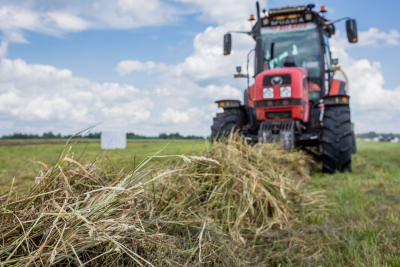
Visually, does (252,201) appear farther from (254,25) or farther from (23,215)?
(254,25)

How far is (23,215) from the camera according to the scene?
4.43 ft

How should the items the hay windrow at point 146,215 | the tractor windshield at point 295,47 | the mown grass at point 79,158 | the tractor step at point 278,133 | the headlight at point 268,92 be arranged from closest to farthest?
the hay windrow at point 146,215
the mown grass at point 79,158
the tractor step at point 278,133
the headlight at point 268,92
the tractor windshield at point 295,47

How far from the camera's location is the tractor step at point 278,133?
599 centimetres

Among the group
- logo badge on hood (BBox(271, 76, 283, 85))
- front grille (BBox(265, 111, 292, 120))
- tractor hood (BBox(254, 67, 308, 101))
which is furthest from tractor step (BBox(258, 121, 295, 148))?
logo badge on hood (BBox(271, 76, 283, 85))

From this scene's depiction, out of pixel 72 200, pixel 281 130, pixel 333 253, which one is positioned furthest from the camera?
pixel 281 130

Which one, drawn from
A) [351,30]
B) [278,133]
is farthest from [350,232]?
[351,30]

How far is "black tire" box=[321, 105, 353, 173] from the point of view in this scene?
6.05 metres

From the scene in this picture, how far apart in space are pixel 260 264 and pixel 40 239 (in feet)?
4.11

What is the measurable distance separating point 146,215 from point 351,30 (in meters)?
6.11

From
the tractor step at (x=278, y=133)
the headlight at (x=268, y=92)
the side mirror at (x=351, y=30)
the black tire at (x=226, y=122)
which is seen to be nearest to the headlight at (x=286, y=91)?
the headlight at (x=268, y=92)

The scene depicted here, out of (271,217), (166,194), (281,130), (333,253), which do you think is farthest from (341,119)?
(166,194)

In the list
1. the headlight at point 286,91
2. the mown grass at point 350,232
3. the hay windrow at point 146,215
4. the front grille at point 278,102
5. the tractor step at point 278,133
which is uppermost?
the headlight at point 286,91

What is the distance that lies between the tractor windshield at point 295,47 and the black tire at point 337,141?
1312mm

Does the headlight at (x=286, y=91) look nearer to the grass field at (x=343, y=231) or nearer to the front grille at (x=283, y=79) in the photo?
the front grille at (x=283, y=79)
